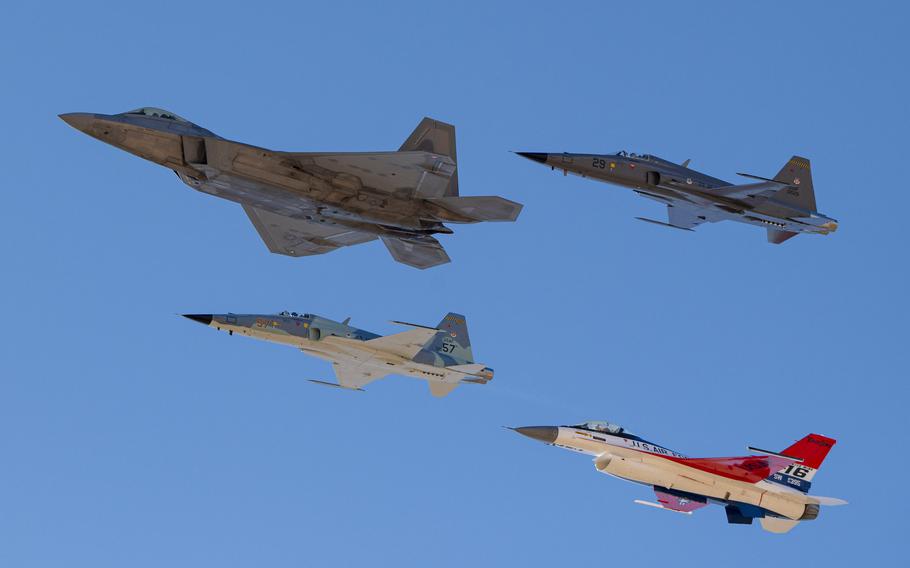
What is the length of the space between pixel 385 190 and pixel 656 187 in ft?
31.6

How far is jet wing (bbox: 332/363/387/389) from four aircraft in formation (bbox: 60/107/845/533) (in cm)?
6

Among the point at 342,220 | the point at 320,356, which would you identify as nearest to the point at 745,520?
the point at 320,356

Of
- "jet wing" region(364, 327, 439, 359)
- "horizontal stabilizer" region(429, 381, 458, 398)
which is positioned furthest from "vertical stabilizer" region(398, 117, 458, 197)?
"horizontal stabilizer" region(429, 381, 458, 398)


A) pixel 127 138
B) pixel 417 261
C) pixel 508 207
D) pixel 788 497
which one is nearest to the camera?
pixel 127 138

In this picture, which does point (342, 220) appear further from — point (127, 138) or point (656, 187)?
point (656, 187)

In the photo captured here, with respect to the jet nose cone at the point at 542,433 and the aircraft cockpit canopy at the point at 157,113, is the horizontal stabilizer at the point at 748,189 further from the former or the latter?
the aircraft cockpit canopy at the point at 157,113

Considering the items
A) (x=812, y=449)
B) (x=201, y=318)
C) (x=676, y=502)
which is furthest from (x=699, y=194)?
(x=201, y=318)

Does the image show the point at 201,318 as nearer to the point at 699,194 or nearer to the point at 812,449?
the point at 699,194

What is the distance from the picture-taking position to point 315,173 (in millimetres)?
31031

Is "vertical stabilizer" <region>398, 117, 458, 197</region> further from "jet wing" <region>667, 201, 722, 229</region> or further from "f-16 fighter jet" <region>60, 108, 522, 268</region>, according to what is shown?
"jet wing" <region>667, 201, 722, 229</region>

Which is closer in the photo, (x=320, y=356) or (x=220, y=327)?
(x=220, y=327)

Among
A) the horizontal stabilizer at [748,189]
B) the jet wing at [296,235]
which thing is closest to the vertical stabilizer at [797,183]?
the horizontal stabilizer at [748,189]

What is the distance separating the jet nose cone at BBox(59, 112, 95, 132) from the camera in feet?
93.6

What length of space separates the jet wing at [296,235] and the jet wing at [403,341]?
4.08 metres
